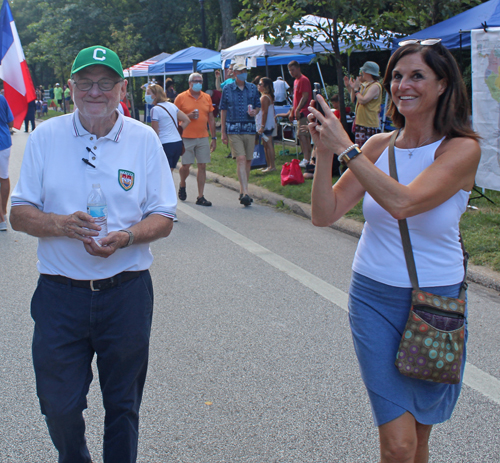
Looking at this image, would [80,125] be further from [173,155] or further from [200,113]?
[200,113]

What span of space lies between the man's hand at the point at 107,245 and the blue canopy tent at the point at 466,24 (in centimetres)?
744

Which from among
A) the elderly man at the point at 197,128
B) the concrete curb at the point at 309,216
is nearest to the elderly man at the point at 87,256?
the concrete curb at the point at 309,216

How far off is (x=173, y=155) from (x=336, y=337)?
16.7 ft

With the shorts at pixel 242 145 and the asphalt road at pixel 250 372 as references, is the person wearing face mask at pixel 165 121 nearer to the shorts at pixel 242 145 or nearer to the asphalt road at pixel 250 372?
the shorts at pixel 242 145

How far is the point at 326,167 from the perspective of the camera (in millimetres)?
2363

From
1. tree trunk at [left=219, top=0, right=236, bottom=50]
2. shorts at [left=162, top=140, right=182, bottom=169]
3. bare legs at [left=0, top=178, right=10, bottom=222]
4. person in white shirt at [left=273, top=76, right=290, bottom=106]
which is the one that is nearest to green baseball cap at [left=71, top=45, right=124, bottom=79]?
bare legs at [left=0, top=178, right=10, bottom=222]

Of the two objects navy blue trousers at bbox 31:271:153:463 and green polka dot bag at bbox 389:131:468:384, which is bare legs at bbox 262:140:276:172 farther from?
green polka dot bag at bbox 389:131:468:384

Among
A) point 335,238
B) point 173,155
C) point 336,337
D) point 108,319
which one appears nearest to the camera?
point 108,319

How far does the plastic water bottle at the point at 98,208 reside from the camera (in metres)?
2.22

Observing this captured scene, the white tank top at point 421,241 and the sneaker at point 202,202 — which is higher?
the white tank top at point 421,241

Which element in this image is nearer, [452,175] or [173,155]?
[452,175]

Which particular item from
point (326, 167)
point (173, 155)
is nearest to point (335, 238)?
point (173, 155)

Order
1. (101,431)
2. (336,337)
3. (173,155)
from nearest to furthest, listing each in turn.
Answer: (101,431)
(336,337)
(173,155)

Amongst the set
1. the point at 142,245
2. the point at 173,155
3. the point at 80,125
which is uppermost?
the point at 80,125
